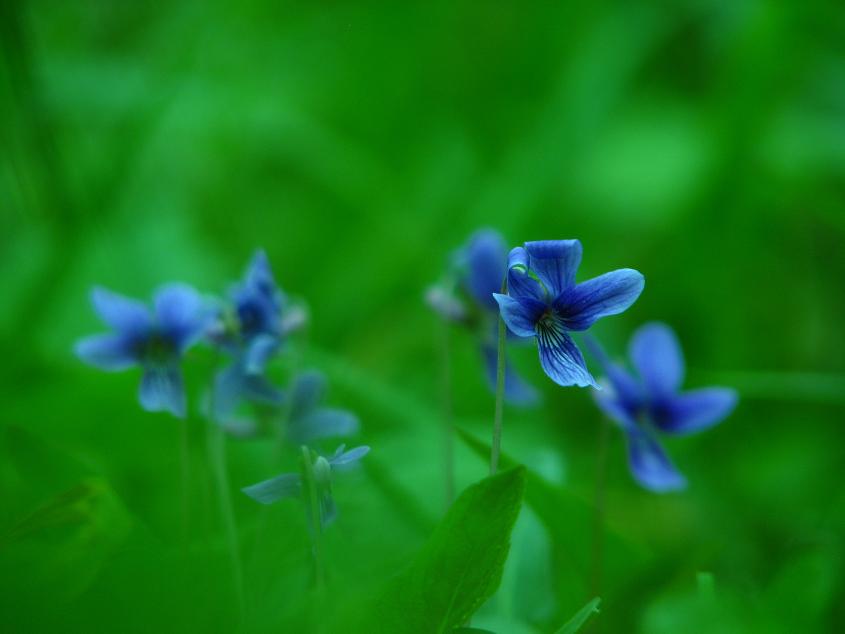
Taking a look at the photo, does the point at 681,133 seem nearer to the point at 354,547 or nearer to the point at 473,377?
the point at 473,377

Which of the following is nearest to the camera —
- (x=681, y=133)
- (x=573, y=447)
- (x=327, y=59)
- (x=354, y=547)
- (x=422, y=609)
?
(x=422, y=609)

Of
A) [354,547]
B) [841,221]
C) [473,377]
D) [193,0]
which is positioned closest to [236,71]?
[193,0]

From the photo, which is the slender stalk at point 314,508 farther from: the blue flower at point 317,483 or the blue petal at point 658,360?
the blue petal at point 658,360

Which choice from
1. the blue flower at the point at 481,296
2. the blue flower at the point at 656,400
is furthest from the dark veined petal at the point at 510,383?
the blue flower at the point at 656,400

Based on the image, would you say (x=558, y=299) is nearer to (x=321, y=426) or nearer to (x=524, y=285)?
(x=524, y=285)

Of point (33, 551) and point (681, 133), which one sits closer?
point (33, 551)

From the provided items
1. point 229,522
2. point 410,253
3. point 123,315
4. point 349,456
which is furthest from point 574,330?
point 410,253
